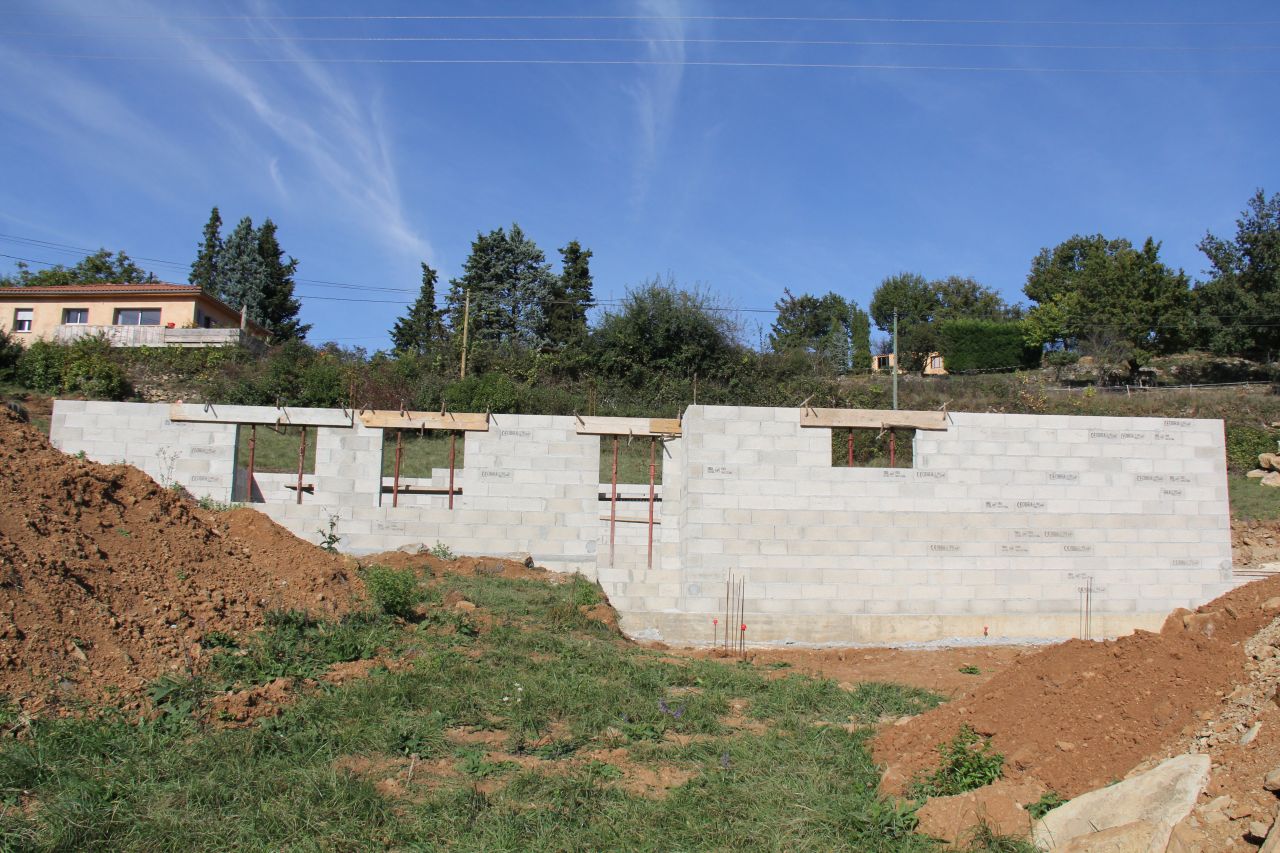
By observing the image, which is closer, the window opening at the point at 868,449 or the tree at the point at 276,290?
the window opening at the point at 868,449

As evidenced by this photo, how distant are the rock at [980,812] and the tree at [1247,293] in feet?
123

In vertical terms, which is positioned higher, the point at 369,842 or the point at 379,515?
the point at 379,515

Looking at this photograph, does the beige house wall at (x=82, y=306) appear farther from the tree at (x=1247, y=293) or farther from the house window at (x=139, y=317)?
the tree at (x=1247, y=293)

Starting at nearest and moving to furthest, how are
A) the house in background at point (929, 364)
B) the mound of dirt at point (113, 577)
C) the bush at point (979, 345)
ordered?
the mound of dirt at point (113, 577), the bush at point (979, 345), the house in background at point (929, 364)

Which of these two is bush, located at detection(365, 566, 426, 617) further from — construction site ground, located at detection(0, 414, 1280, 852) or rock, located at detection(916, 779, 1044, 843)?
rock, located at detection(916, 779, 1044, 843)

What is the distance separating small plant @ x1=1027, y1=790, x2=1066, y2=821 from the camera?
484 cm

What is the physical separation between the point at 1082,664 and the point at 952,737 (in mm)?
1290

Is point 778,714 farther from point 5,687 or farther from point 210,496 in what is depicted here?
point 210,496

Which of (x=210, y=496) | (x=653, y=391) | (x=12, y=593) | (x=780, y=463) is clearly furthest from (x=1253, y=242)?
(x=12, y=593)

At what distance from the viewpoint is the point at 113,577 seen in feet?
23.5

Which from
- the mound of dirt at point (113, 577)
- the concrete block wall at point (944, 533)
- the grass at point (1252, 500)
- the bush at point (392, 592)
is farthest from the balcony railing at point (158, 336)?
the grass at point (1252, 500)

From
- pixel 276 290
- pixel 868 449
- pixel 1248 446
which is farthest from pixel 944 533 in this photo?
pixel 276 290

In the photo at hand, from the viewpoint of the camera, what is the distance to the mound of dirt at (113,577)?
5926 millimetres

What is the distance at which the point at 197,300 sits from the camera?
30.9m
